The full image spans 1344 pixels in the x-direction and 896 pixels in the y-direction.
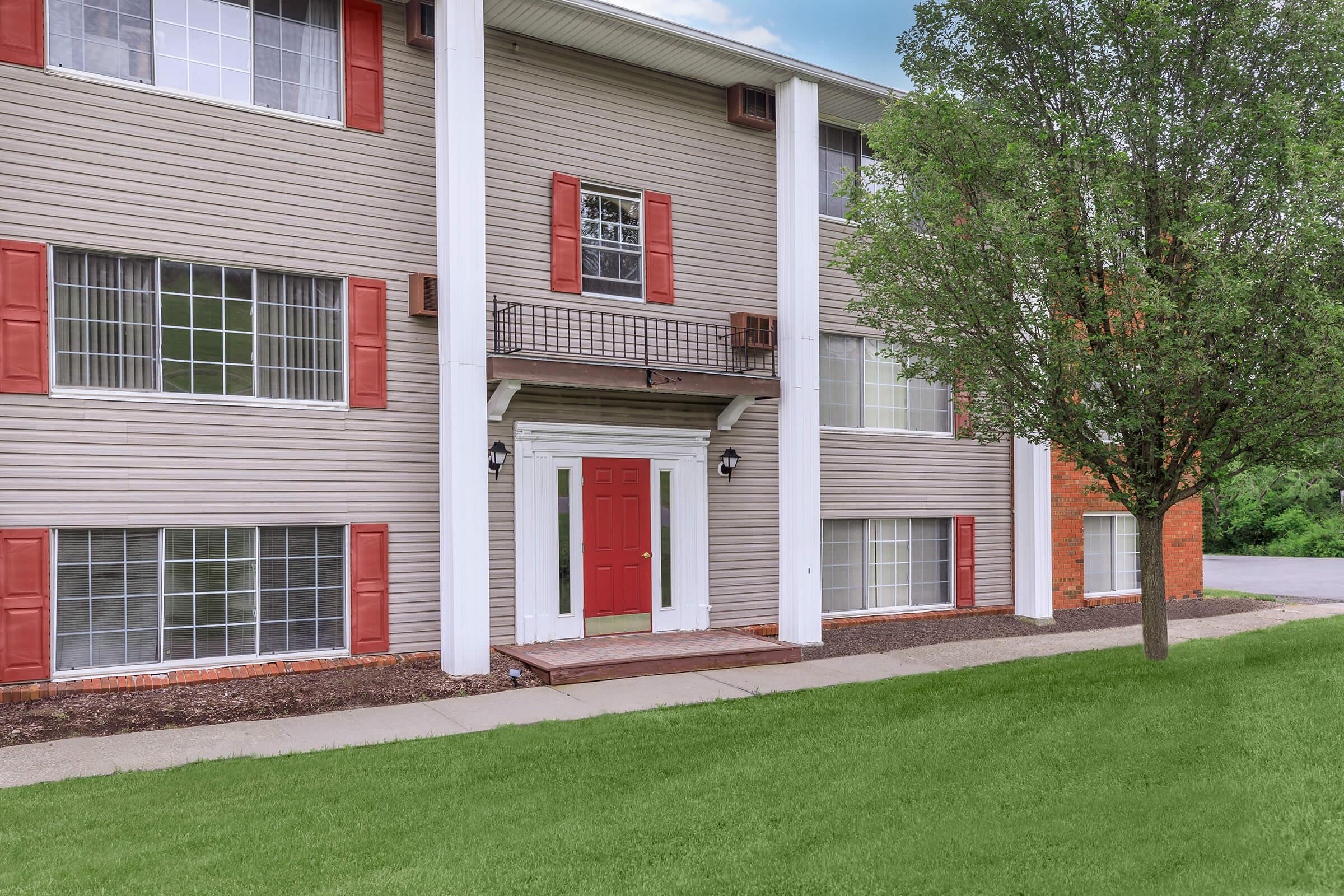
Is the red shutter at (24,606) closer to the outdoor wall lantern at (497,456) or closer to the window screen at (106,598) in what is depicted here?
the window screen at (106,598)

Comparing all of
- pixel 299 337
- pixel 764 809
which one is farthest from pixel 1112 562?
pixel 299 337

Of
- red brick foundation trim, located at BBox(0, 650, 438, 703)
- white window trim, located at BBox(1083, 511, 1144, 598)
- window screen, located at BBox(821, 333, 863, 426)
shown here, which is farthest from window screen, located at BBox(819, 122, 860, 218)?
red brick foundation trim, located at BBox(0, 650, 438, 703)

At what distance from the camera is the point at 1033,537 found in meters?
14.5

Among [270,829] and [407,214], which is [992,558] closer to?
[407,214]

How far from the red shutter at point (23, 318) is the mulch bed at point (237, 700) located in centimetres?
278

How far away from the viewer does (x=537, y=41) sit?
1115 cm

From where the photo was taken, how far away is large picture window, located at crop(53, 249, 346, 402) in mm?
8906

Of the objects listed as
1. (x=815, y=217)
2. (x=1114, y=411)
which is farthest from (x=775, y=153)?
(x=1114, y=411)

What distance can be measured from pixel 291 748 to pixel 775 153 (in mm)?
9273

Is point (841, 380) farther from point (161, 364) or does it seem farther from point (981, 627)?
point (161, 364)

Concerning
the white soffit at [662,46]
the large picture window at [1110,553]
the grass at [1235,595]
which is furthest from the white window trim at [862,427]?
the grass at [1235,595]

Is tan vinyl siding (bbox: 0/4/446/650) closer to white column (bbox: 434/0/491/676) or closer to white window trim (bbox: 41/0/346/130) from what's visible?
white window trim (bbox: 41/0/346/130)

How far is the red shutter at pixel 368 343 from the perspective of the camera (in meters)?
10.0

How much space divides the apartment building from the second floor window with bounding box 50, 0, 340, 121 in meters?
0.03
